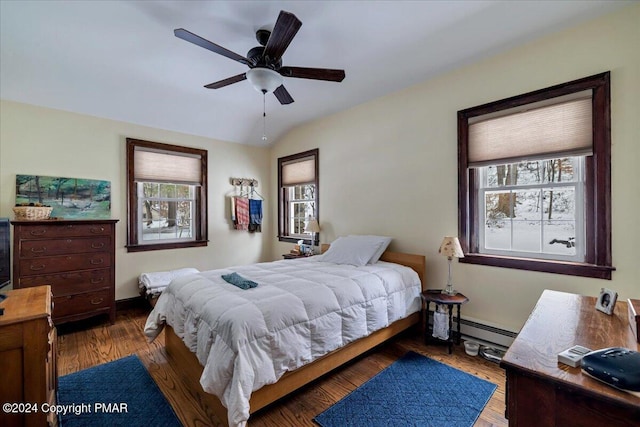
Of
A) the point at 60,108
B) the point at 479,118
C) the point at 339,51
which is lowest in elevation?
the point at 479,118

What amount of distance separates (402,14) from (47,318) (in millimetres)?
2994

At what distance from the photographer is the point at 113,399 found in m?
1.96

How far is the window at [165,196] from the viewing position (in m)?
3.79

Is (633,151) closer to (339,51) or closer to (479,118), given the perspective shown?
(479,118)

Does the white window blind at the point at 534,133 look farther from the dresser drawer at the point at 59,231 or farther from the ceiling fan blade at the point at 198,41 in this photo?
the dresser drawer at the point at 59,231

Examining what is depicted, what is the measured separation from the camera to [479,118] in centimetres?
272

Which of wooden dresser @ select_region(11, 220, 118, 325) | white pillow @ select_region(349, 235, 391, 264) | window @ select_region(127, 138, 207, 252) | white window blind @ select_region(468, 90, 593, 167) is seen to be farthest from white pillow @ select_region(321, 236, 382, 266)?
wooden dresser @ select_region(11, 220, 118, 325)

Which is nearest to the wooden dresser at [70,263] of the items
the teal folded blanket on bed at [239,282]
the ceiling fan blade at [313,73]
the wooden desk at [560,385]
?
the teal folded blanket on bed at [239,282]

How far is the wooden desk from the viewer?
70cm

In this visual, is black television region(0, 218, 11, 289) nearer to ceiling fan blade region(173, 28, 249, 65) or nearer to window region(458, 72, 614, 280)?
ceiling fan blade region(173, 28, 249, 65)

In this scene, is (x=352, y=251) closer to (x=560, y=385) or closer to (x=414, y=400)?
(x=414, y=400)

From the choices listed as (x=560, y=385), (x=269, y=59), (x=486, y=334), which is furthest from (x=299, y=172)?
(x=560, y=385)

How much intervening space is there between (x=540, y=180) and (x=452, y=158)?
2.53 ft

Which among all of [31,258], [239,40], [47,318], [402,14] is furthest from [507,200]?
[31,258]
